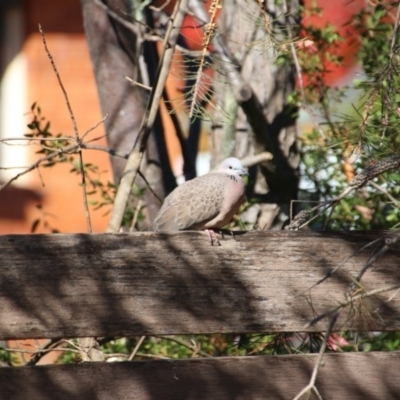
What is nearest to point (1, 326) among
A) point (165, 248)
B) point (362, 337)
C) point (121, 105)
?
point (165, 248)

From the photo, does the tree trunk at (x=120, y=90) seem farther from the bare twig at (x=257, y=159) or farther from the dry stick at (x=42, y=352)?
the dry stick at (x=42, y=352)

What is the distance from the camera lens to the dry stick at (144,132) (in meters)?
3.73

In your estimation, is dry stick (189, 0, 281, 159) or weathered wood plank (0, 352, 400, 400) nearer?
weathered wood plank (0, 352, 400, 400)

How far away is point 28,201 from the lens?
8.80 meters

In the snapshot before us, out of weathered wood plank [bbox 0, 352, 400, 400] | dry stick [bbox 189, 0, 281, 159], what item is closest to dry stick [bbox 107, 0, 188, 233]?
dry stick [bbox 189, 0, 281, 159]

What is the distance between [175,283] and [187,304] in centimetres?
7

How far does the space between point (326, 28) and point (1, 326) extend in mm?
2963

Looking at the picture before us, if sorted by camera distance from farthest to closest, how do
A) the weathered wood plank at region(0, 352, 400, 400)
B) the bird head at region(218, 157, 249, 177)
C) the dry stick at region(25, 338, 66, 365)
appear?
the bird head at region(218, 157, 249, 177), the dry stick at region(25, 338, 66, 365), the weathered wood plank at region(0, 352, 400, 400)

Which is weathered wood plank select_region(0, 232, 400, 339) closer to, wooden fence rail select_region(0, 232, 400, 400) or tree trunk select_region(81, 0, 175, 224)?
wooden fence rail select_region(0, 232, 400, 400)

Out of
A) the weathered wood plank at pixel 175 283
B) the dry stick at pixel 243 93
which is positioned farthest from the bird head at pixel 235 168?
the weathered wood plank at pixel 175 283

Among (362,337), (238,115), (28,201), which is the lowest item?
(28,201)

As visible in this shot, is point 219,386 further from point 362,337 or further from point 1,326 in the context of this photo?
point 362,337

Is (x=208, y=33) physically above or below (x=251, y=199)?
above

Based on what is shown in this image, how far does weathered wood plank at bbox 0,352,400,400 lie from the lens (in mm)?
2523
